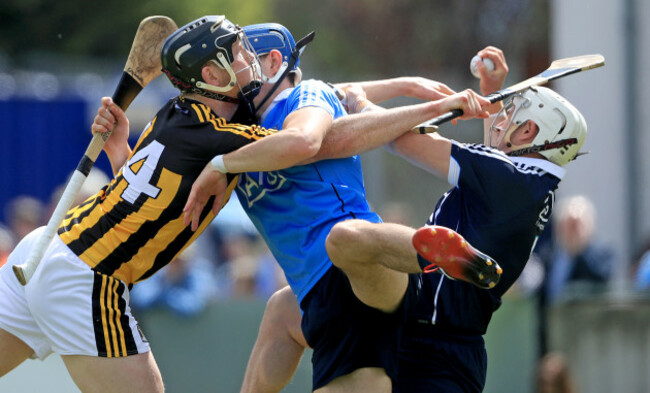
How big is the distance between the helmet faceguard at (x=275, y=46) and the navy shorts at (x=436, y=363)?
1280 mm

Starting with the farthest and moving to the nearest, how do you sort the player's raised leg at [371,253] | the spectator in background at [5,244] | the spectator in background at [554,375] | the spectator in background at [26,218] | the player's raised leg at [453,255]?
1. the spectator in background at [26,218]
2. the spectator in background at [5,244]
3. the spectator in background at [554,375]
4. the player's raised leg at [371,253]
5. the player's raised leg at [453,255]

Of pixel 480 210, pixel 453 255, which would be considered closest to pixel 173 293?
pixel 480 210

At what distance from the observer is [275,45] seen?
5.17m

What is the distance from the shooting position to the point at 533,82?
5211 millimetres

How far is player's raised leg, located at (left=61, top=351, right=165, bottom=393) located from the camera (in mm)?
4797

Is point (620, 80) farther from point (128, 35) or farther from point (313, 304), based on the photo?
point (128, 35)

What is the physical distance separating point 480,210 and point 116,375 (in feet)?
5.65

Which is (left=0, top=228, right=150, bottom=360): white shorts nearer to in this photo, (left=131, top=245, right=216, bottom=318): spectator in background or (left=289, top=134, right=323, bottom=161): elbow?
(left=289, top=134, right=323, bottom=161): elbow

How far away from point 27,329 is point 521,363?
185 inches

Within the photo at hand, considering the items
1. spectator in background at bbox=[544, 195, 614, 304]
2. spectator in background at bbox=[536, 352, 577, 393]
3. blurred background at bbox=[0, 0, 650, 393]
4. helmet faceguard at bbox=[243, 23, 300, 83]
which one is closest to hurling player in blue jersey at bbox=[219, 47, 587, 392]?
helmet faceguard at bbox=[243, 23, 300, 83]

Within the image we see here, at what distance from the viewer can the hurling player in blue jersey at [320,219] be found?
183 inches

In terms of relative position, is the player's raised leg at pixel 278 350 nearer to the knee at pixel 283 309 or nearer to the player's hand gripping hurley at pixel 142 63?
the knee at pixel 283 309

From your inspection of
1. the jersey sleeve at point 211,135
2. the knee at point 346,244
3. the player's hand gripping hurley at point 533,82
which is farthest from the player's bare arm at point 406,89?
the knee at point 346,244

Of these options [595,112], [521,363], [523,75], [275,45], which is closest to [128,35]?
[523,75]
